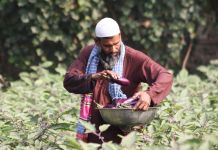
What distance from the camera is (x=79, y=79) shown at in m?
4.66

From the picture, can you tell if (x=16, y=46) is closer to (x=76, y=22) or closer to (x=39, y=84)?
(x=76, y=22)

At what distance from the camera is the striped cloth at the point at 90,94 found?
4.70 m

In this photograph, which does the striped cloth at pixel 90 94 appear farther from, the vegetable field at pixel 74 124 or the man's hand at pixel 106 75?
the man's hand at pixel 106 75

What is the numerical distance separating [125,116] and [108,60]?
481mm

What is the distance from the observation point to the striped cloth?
4695 millimetres

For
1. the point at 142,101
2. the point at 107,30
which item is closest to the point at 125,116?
the point at 142,101

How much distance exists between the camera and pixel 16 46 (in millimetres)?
9281

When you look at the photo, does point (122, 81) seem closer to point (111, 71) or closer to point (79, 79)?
point (111, 71)

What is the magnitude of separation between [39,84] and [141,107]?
369 centimetres

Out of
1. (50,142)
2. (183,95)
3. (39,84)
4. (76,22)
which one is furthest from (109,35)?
(76,22)

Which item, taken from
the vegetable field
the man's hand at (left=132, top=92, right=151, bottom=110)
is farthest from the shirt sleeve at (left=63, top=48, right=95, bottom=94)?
the man's hand at (left=132, top=92, right=151, bottom=110)

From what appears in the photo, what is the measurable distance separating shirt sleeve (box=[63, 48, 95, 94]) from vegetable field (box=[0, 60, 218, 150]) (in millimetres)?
218

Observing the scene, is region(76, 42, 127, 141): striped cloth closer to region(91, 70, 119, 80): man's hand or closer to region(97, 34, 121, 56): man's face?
region(97, 34, 121, 56): man's face

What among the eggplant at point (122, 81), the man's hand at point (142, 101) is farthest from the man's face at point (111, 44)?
the man's hand at point (142, 101)
